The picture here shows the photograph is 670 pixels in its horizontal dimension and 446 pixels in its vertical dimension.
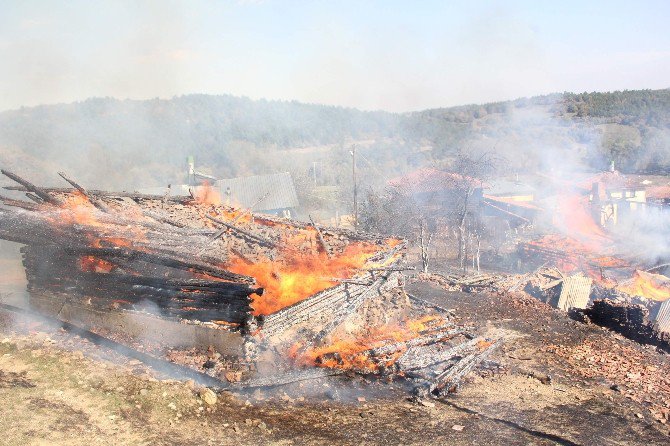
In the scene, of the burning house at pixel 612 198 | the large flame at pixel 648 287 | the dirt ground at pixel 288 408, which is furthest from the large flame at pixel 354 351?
the burning house at pixel 612 198

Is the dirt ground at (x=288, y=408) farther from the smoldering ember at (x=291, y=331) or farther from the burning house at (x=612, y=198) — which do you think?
the burning house at (x=612, y=198)

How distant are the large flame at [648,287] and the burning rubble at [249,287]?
1049 cm

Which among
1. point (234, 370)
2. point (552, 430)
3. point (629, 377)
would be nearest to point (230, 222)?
point (234, 370)

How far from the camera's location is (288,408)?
7.82 m

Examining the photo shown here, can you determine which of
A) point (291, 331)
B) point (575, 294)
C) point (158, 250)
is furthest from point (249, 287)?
point (575, 294)

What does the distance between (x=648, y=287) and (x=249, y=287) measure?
17544 mm

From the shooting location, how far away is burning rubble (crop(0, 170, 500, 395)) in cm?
890

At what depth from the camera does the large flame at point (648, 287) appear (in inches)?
742

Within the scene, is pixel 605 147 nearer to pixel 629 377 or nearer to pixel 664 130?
pixel 664 130

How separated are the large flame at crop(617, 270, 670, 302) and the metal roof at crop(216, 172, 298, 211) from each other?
21651 mm

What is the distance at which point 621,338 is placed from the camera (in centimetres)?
1283

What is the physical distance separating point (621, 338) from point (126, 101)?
80216 millimetres

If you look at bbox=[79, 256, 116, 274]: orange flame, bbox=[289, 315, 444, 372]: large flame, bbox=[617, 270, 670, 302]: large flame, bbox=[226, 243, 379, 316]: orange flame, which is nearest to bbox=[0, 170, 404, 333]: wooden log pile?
bbox=[79, 256, 116, 274]: orange flame

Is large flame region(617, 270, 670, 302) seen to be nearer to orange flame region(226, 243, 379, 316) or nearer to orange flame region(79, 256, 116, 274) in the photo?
orange flame region(226, 243, 379, 316)
